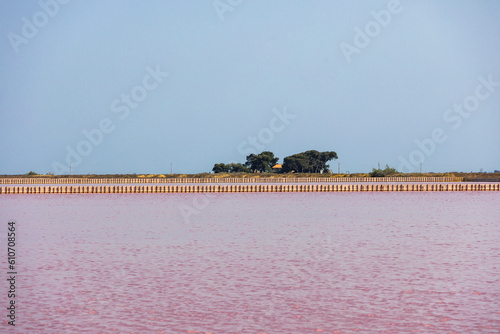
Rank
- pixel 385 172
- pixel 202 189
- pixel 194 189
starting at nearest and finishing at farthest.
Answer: pixel 202 189, pixel 194 189, pixel 385 172

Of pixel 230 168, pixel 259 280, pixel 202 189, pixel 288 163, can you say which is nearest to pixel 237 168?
pixel 230 168

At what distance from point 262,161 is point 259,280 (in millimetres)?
144904

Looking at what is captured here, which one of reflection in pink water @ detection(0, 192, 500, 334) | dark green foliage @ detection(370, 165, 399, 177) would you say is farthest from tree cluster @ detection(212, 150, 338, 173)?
reflection in pink water @ detection(0, 192, 500, 334)

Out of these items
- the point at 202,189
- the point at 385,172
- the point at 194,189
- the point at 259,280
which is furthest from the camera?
the point at 385,172

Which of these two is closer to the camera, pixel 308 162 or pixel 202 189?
pixel 202 189

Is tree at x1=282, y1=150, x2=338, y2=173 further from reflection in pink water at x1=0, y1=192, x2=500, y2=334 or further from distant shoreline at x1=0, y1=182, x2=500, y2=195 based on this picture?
reflection in pink water at x1=0, y1=192, x2=500, y2=334

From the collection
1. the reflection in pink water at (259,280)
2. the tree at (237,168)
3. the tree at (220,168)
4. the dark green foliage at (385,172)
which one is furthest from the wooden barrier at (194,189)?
the tree at (237,168)

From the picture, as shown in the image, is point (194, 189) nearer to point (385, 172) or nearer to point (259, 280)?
point (385, 172)

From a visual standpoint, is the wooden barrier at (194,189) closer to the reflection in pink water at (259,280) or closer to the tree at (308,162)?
the reflection in pink water at (259,280)

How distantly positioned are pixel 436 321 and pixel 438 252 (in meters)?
11.3

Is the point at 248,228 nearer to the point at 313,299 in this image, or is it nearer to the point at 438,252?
the point at 438,252

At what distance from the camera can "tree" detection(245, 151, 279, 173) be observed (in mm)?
161875

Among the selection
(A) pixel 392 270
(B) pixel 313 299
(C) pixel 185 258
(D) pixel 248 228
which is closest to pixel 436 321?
(B) pixel 313 299

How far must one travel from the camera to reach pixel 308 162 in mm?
157375
